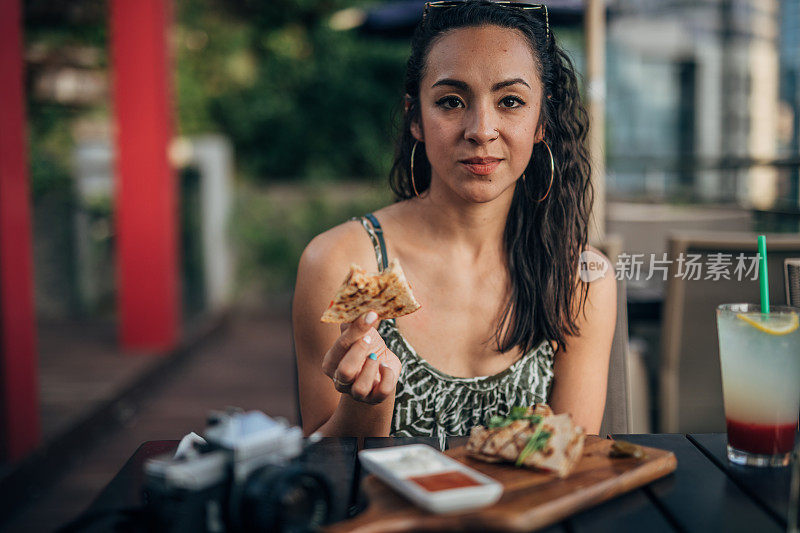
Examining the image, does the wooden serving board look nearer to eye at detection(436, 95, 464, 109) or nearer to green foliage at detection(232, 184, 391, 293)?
eye at detection(436, 95, 464, 109)

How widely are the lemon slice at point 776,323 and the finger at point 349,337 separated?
595 mm

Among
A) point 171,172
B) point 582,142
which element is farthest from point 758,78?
point 582,142

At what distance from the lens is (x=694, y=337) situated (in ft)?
8.25

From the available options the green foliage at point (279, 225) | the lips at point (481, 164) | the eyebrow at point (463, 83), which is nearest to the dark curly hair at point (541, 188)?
the eyebrow at point (463, 83)

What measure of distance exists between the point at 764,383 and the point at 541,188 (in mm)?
852

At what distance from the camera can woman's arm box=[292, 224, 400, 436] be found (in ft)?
4.14

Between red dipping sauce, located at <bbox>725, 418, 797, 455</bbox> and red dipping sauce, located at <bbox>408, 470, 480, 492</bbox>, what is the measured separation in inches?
19.9

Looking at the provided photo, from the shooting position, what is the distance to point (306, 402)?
164cm

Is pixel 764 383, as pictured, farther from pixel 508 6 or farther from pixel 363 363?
pixel 508 6

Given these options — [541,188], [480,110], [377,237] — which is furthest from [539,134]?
[377,237]

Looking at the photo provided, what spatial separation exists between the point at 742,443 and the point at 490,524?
1.70 ft

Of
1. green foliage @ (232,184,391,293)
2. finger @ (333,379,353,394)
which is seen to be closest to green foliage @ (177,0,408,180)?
green foliage @ (232,184,391,293)

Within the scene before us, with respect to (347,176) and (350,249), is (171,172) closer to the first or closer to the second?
(347,176)

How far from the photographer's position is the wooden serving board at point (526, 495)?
35.9 inches
